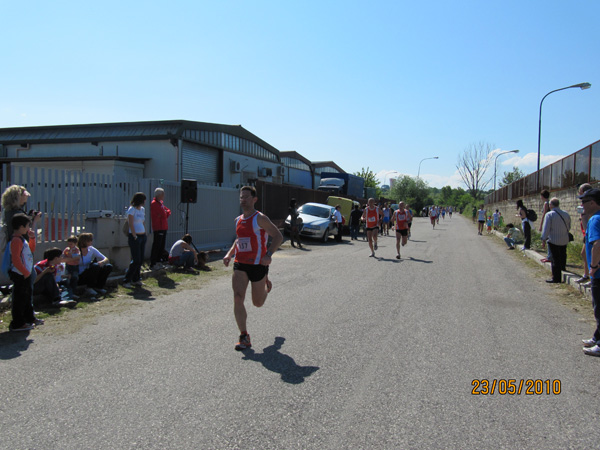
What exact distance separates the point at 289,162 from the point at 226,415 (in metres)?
46.0

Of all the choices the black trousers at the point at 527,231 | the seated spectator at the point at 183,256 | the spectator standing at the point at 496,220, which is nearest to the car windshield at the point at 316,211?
the black trousers at the point at 527,231

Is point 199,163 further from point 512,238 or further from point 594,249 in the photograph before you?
point 594,249

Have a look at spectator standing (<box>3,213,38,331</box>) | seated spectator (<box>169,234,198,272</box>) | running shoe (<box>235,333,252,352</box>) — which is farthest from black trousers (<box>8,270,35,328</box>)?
seated spectator (<box>169,234,198,272</box>)

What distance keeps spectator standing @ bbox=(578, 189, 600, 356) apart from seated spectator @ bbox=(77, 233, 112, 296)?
7.35 m

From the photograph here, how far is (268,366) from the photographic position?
454cm

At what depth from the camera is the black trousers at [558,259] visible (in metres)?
9.74

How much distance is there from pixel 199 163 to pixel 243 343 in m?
22.9

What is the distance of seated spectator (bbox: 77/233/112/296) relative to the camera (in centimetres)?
799

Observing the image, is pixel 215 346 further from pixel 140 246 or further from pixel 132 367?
pixel 140 246

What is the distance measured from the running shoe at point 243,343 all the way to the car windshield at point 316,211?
16280 millimetres

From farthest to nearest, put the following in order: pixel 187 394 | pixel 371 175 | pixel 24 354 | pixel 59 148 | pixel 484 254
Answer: pixel 371 175
pixel 59 148
pixel 484 254
pixel 24 354
pixel 187 394

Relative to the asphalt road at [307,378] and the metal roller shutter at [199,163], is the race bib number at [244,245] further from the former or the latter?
the metal roller shutter at [199,163]

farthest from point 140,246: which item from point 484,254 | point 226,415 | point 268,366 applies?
point 484,254

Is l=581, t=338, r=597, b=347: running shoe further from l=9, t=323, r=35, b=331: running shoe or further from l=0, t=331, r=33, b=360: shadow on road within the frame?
l=9, t=323, r=35, b=331: running shoe
